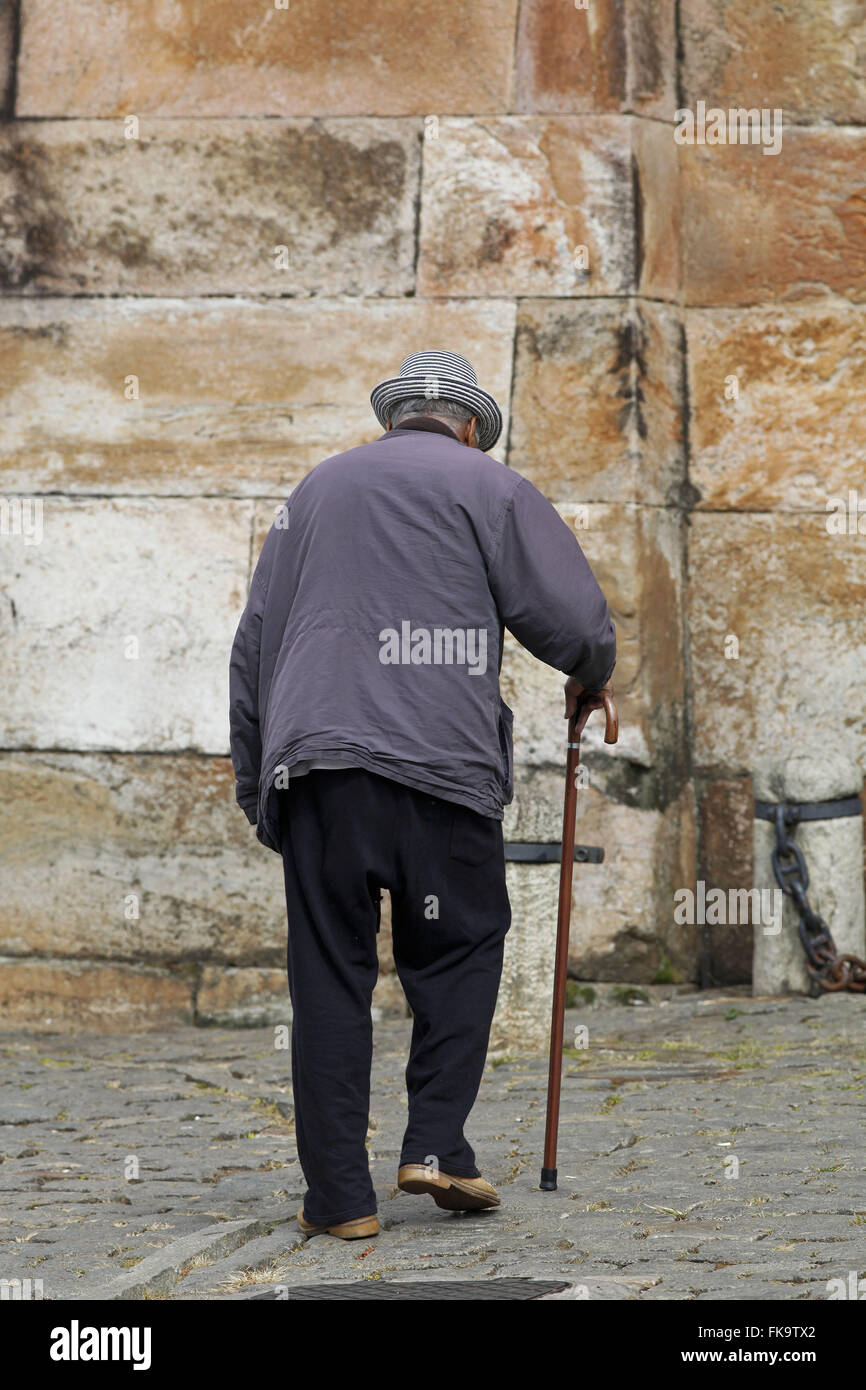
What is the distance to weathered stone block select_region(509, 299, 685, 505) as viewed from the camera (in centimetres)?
608

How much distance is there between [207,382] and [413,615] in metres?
3.22

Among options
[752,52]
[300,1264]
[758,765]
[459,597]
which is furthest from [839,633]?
[300,1264]

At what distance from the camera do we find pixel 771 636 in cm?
632

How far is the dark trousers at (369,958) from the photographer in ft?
10.6

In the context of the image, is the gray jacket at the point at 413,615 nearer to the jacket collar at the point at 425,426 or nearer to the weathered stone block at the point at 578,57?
the jacket collar at the point at 425,426

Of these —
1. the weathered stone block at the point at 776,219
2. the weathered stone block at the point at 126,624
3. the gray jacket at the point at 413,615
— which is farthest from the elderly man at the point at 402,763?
the weathered stone block at the point at 776,219

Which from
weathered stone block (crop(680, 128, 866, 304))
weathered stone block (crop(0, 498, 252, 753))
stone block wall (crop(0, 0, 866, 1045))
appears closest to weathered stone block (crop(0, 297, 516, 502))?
stone block wall (crop(0, 0, 866, 1045))

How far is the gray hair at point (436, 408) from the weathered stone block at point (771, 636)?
2.94 m

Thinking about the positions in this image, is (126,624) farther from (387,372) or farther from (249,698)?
(249,698)

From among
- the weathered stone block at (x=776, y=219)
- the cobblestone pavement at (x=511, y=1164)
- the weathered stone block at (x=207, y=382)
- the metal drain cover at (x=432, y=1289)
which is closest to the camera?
the metal drain cover at (x=432, y=1289)

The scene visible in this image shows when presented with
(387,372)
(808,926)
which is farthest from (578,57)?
(808,926)

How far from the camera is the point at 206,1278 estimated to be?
2912 mm

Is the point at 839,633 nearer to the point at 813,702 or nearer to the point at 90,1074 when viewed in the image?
the point at 813,702

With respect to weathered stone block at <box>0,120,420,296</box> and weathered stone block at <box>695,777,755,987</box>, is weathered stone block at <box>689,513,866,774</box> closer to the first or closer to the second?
weathered stone block at <box>695,777,755,987</box>
